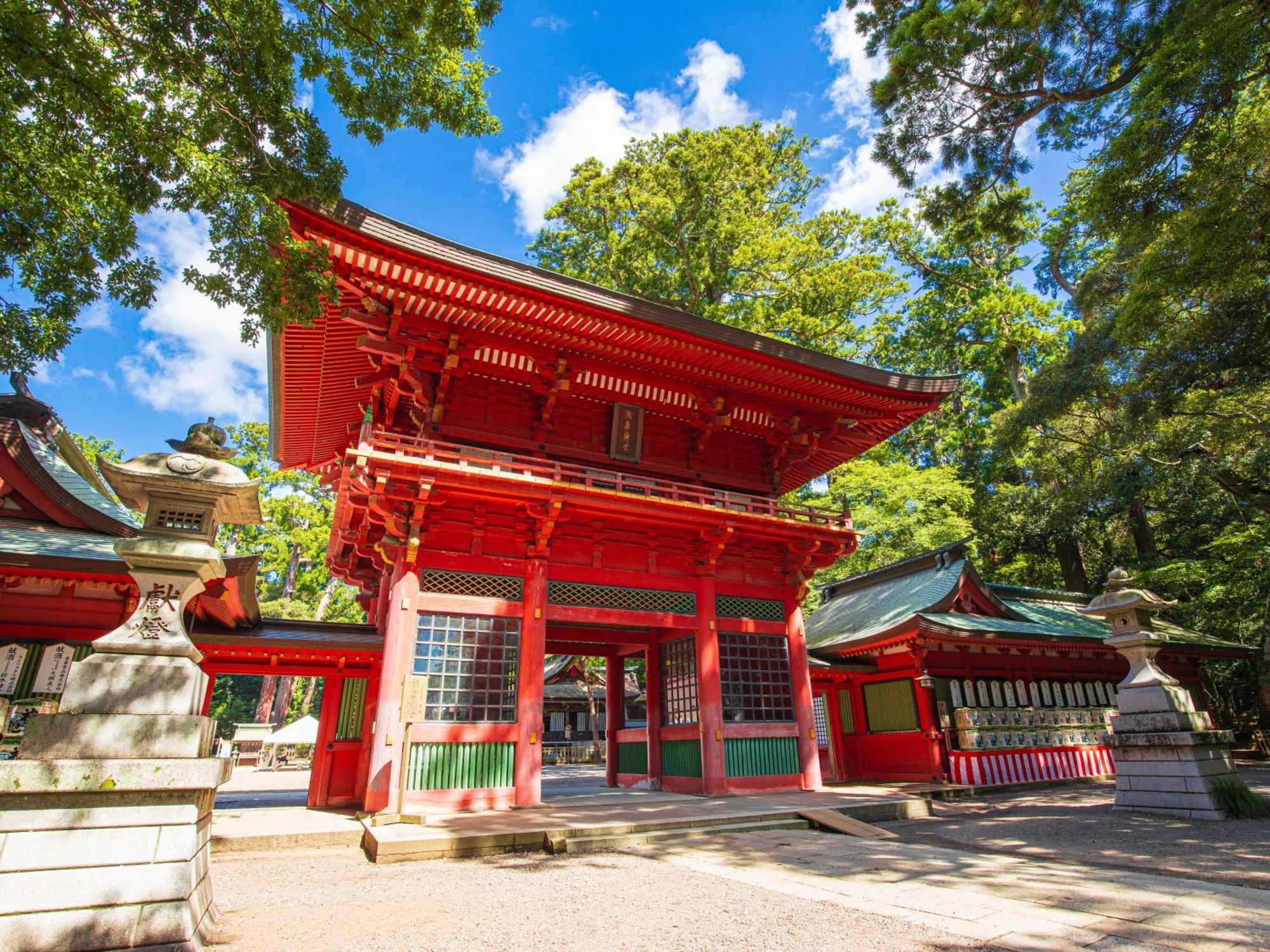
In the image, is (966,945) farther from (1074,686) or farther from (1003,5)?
(1074,686)

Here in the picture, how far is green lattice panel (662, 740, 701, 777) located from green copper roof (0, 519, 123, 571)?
9220 millimetres

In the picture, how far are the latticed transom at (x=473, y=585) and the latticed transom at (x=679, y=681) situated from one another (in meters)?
3.59

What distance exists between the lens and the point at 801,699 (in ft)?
40.0

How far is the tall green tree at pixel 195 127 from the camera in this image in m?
5.79

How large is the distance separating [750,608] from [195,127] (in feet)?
35.6

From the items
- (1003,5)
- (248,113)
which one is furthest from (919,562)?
(248,113)

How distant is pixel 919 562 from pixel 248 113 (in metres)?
18.0

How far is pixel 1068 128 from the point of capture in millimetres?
10414

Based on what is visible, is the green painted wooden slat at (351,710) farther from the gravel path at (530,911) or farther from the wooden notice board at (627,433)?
the wooden notice board at (627,433)

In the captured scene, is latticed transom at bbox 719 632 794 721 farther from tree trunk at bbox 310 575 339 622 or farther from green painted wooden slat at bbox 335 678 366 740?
tree trunk at bbox 310 575 339 622

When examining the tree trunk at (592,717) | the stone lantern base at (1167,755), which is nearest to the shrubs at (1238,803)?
the stone lantern base at (1167,755)

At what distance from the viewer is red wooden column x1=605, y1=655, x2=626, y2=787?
14.5m

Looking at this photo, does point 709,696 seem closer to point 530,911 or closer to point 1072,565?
point 530,911

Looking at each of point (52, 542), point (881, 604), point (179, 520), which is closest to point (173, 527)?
point (179, 520)
